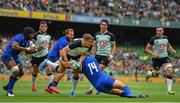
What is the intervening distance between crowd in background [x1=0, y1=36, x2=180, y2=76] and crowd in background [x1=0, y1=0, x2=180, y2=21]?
326cm

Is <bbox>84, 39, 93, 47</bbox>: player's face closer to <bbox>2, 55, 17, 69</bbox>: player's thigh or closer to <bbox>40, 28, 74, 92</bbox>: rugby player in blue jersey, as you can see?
<bbox>2, 55, 17, 69</bbox>: player's thigh

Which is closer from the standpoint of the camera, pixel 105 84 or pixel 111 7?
pixel 105 84

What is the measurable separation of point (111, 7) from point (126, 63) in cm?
673

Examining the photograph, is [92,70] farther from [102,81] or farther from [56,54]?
[56,54]

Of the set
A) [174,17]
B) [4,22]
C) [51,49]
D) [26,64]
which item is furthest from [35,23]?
[51,49]

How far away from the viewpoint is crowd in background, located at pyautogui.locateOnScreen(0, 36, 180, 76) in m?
38.9

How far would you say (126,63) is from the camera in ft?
146

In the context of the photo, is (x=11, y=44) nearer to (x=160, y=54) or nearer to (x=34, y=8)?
(x=160, y=54)

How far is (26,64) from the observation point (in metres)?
36.7

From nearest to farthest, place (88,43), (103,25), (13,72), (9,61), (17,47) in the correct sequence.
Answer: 1. (88,43)
2. (17,47)
3. (13,72)
4. (9,61)
5. (103,25)

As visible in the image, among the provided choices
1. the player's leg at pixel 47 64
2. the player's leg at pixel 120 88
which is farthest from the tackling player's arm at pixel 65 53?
the player's leg at pixel 47 64

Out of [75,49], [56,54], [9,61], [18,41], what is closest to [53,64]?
Answer: [56,54]

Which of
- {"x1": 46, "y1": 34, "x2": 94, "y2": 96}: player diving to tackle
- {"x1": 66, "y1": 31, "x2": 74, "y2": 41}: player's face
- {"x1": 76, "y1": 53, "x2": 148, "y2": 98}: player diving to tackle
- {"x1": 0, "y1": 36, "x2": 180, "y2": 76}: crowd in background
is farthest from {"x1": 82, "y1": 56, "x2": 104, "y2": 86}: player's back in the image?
{"x1": 0, "y1": 36, "x2": 180, "y2": 76}: crowd in background

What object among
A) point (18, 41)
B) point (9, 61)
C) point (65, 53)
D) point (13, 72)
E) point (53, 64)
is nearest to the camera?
point (65, 53)
